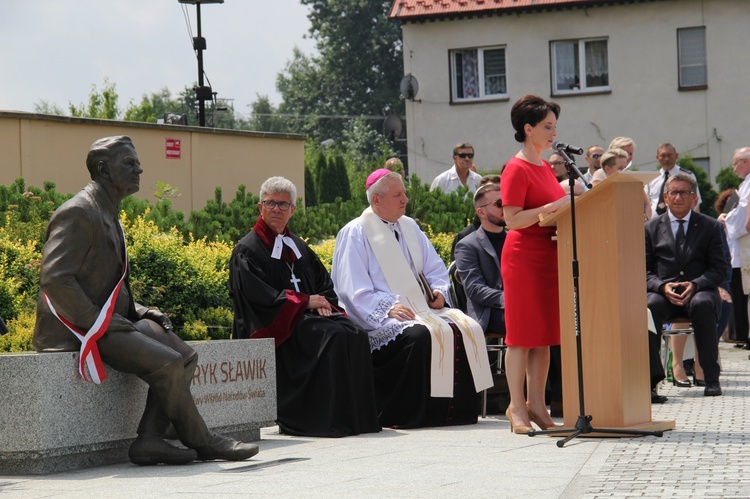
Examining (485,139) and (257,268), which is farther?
(485,139)

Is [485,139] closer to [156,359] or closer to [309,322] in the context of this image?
[309,322]

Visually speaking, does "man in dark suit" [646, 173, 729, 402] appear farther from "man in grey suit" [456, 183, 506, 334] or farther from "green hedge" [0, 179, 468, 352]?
"green hedge" [0, 179, 468, 352]

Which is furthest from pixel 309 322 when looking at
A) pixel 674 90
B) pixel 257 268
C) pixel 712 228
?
pixel 674 90

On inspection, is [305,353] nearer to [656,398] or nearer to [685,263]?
[656,398]

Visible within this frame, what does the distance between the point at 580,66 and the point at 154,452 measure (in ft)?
94.9

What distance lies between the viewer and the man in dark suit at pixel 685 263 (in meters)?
11.8

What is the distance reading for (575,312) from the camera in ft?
27.3

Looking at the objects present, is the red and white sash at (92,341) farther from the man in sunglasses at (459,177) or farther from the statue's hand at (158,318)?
the man in sunglasses at (459,177)

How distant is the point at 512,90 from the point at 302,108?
45968 millimetres

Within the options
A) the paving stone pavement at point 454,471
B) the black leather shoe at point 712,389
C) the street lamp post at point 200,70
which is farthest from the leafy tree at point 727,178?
the paving stone pavement at point 454,471

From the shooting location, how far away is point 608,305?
27.3ft

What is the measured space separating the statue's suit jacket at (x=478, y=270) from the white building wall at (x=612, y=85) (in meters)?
21.9

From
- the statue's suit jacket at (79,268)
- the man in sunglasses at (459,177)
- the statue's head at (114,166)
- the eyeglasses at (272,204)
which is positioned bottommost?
the statue's suit jacket at (79,268)

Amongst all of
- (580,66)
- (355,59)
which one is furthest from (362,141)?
(580,66)
